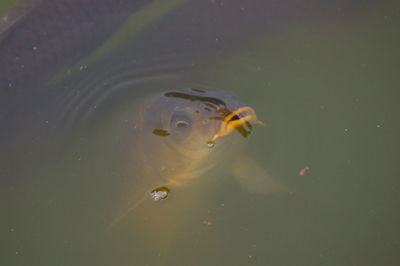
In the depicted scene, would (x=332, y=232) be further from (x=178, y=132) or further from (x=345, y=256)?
(x=178, y=132)

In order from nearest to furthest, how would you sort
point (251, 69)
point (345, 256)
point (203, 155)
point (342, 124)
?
point (345, 256) < point (203, 155) < point (342, 124) < point (251, 69)

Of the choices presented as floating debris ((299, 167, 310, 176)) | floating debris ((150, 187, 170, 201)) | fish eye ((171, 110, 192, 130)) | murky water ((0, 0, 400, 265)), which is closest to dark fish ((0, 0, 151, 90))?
murky water ((0, 0, 400, 265))

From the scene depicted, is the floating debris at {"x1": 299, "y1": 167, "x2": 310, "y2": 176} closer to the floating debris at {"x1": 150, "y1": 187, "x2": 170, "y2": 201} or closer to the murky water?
the murky water

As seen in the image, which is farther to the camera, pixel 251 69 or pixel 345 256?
pixel 251 69

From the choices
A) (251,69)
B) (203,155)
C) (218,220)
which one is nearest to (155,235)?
(218,220)

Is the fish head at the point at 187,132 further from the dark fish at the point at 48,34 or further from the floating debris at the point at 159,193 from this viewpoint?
the dark fish at the point at 48,34

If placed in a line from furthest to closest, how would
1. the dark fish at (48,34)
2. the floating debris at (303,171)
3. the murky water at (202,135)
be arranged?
1. the dark fish at (48,34)
2. the floating debris at (303,171)
3. the murky water at (202,135)

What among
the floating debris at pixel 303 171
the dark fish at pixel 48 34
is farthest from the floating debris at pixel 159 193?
the dark fish at pixel 48 34

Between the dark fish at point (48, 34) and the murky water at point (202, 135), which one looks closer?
the murky water at point (202, 135)
